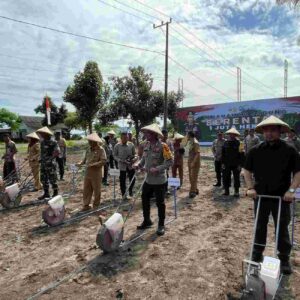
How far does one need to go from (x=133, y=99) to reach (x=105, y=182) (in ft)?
56.9

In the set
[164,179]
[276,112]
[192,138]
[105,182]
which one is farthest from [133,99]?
[164,179]

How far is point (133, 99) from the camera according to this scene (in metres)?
28.3

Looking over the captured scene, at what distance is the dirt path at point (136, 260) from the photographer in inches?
165

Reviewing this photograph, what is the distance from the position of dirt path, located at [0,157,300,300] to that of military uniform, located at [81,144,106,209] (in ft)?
2.88

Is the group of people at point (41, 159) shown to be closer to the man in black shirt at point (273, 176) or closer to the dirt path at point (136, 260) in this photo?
the dirt path at point (136, 260)

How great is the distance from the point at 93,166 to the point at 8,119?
68386 mm

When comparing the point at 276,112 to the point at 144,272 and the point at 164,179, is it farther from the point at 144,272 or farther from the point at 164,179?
the point at 144,272

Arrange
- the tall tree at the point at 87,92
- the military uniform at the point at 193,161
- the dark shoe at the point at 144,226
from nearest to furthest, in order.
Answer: the dark shoe at the point at 144,226 → the military uniform at the point at 193,161 → the tall tree at the point at 87,92

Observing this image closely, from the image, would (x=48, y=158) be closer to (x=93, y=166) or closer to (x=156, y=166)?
(x=93, y=166)

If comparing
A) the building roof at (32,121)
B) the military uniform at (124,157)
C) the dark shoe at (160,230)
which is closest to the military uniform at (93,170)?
the military uniform at (124,157)

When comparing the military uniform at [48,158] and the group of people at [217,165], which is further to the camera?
the military uniform at [48,158]

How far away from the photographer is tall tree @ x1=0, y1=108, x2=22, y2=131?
70.1 metres

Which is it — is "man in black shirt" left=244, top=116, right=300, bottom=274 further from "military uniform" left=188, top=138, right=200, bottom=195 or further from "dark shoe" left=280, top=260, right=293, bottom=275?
"military uniform" left=188, top=138, right=200, bottom=195

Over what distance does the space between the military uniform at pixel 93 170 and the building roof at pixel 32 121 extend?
2745 inches
